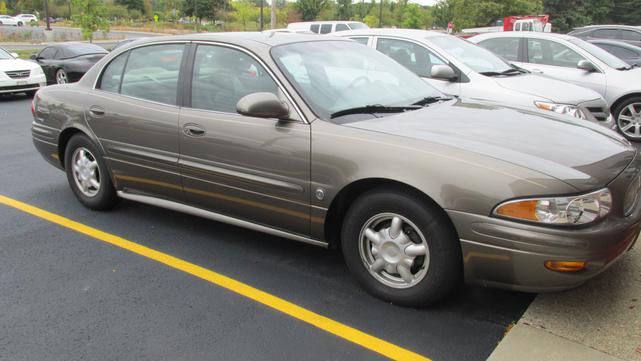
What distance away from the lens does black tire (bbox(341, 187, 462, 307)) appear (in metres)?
2.97

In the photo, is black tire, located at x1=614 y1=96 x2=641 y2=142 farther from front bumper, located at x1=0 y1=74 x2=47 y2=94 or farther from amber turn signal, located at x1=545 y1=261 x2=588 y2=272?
front bumper, located at x1=0 y1=74 x2=47 y2=94

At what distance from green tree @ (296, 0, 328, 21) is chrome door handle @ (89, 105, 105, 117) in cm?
4774

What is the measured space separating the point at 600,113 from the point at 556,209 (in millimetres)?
4643

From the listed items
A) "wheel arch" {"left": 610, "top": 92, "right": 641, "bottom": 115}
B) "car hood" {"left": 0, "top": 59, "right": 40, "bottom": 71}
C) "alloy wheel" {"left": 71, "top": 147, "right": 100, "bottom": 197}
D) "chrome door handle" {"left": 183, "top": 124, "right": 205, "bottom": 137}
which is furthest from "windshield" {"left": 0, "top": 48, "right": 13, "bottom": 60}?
"wheel arch" {"left": 610, "top": 92, "right": 641, "bottom": 115}

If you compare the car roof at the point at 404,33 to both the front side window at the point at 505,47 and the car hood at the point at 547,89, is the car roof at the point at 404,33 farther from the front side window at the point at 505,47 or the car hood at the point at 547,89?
the front side window at the point at 505,47

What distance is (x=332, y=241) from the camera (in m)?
3.56

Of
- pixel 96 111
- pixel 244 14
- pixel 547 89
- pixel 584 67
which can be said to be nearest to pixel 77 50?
pixel 96 111

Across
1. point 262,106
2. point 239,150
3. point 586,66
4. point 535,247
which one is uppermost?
point 586,66

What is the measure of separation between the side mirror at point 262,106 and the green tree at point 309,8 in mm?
48895

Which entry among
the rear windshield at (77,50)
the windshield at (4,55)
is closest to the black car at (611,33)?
the rear windshield at (77,50)

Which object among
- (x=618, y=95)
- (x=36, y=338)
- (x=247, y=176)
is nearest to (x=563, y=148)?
(x=247, y=176)

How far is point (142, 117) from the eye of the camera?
4.21 metres

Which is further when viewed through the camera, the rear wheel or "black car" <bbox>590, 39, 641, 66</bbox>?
the rear wheel

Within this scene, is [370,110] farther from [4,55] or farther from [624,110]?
[4,55]
